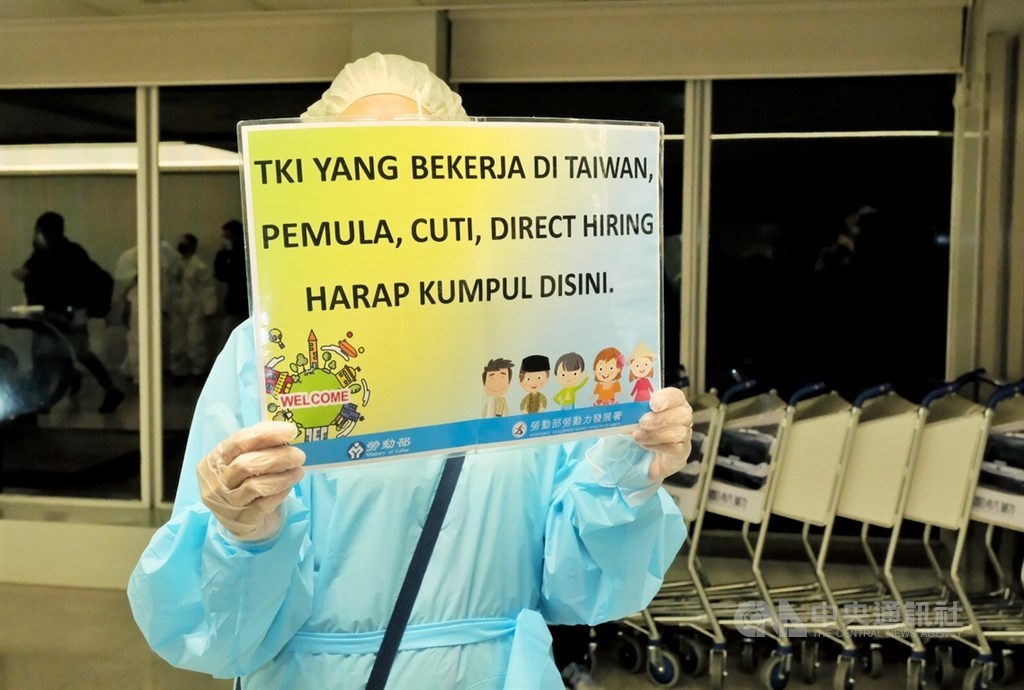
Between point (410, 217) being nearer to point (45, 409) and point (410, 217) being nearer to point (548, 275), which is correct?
point (548, 275)

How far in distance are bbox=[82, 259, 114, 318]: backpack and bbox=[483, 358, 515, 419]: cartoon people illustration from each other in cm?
437

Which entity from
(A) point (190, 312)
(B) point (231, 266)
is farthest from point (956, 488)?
(A) point (190, 312)

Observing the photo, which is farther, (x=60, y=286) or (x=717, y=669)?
(x=60, y=286)

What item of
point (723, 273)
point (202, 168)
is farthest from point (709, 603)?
point (202, 168)

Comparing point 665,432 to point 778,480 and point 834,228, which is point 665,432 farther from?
point 834,228

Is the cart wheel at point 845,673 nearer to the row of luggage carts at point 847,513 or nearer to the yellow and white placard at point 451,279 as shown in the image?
the row of luggage carts at point 847,513

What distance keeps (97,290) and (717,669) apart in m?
3.82

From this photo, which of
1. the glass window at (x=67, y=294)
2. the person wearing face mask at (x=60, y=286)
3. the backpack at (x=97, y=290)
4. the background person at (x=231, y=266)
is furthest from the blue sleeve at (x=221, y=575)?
the person wearing face mask at (x=60, y=286)

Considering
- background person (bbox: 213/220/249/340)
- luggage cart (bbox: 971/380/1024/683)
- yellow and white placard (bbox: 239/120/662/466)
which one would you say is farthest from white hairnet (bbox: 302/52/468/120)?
background person (bbox: 213/220/249/340)

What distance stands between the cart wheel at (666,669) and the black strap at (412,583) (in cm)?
243

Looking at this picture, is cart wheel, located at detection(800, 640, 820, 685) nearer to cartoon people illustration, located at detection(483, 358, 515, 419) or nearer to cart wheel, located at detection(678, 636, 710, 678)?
cart wheel, located at detection(678, 636, 710, 678)

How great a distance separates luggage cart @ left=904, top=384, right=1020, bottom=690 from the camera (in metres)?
3.16

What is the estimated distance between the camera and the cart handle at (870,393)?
3.27m

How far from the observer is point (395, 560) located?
1273mm
